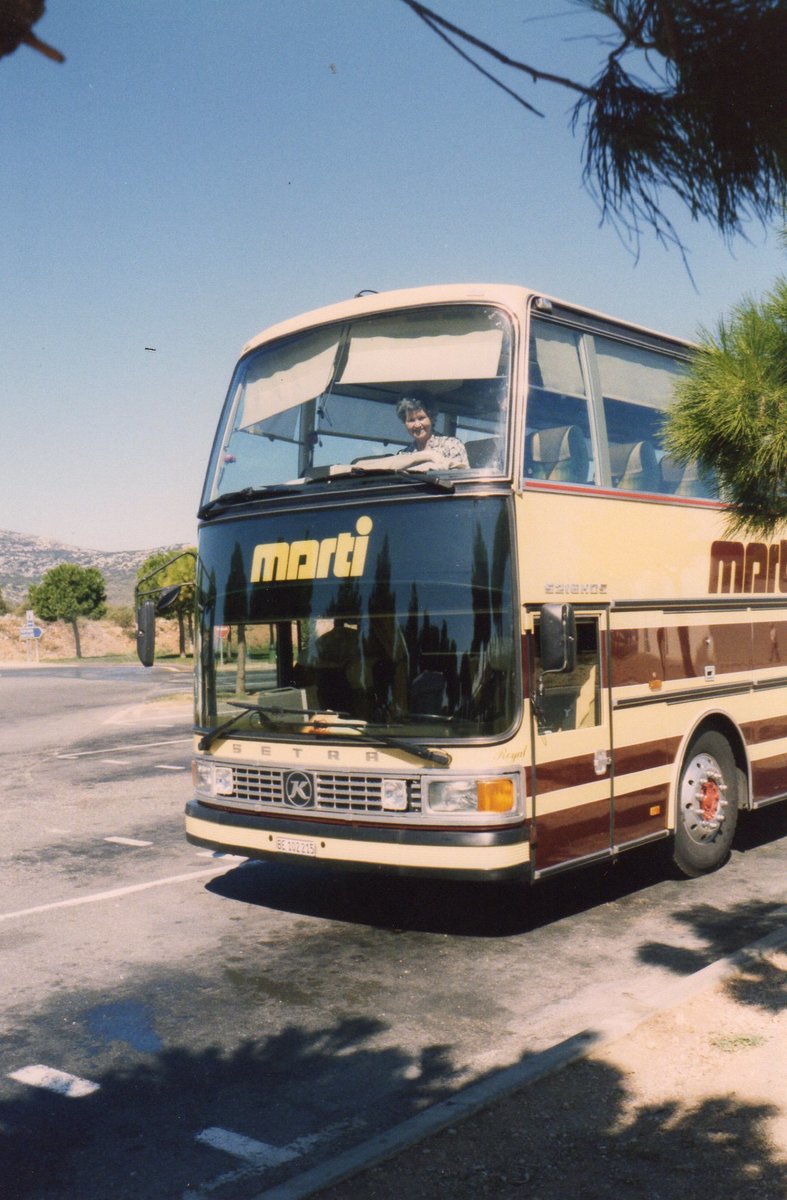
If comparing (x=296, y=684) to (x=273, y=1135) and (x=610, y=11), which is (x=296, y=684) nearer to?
(x=273, y=1135)

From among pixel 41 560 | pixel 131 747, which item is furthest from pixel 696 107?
pixel 41 560

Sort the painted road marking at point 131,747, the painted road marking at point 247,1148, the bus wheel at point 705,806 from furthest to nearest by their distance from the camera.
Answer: the painted road marking at point 131,747 < the bus wheel at point 705,806 < the painted road marking at point 247,1148

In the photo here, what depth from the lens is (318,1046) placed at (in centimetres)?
541

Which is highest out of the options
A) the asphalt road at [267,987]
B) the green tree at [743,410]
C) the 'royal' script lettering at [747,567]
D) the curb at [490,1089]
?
the green tree at [743,410]

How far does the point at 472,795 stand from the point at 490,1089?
2.18 m

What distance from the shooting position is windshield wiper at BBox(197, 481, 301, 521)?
24.3 feet

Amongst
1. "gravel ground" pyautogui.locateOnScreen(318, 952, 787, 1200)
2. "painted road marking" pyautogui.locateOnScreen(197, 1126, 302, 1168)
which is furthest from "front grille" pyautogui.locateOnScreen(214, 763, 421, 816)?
"painted road marking" pyautogui.locateOnScreen(197, 1126, 302, 1168)

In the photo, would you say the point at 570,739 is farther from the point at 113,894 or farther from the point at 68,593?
the point at 68,593

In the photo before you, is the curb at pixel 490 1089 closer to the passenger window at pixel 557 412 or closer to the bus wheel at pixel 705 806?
the bus wheel at pixel 705 806

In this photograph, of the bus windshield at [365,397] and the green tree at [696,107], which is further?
the bus windshield at [365,397]

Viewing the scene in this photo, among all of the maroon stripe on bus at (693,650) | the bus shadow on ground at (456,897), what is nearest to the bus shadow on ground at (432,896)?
the bus shadow on ground at (456,897)

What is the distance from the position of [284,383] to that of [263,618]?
1780mm

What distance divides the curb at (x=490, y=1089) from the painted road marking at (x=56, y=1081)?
1.33m

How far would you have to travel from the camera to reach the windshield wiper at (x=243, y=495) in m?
7.41
